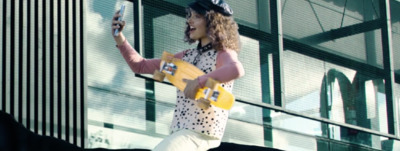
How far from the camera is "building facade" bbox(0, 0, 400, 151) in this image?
6633 mm

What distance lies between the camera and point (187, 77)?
14.7ft

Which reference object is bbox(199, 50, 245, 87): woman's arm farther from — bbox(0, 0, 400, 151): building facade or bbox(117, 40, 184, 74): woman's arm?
bbox(0, 0, 400, 151): building facade

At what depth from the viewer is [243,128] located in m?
7.74

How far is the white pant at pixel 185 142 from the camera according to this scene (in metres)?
4.33

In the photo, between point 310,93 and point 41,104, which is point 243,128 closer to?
point 310,93

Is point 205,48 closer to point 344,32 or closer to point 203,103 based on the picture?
point 203,103

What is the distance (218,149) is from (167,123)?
0.77 metres

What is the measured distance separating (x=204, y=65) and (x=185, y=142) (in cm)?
45

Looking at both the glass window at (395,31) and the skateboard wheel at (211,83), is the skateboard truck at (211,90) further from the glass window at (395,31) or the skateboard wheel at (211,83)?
the glass window at (395,31)

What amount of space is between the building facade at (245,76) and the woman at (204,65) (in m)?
2.07

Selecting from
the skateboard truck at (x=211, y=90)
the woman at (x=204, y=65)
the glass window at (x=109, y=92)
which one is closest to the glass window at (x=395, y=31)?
the glass window at (x=109, y=92)

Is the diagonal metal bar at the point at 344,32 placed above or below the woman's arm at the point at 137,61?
above

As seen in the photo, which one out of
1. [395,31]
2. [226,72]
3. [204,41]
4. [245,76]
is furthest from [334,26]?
[226,72]

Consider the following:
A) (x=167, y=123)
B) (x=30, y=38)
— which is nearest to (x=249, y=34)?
(x=167, y=123)
